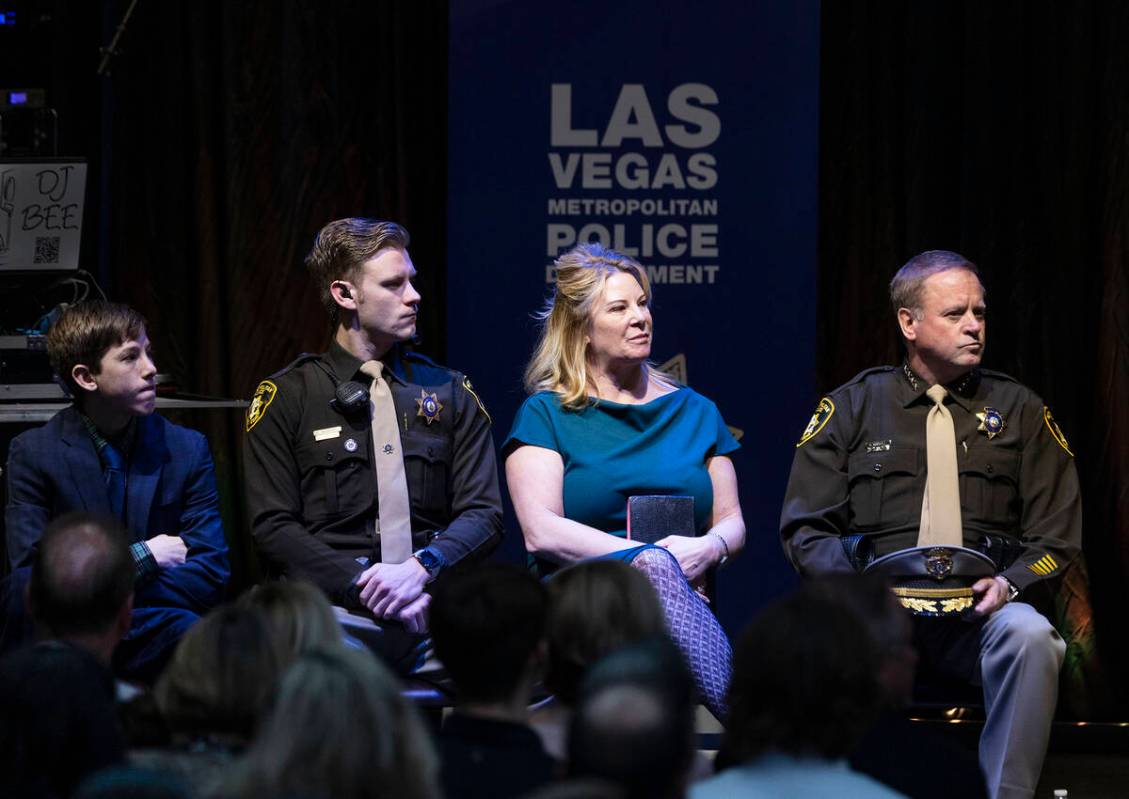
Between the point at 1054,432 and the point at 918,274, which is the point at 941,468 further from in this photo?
the point at 918,274

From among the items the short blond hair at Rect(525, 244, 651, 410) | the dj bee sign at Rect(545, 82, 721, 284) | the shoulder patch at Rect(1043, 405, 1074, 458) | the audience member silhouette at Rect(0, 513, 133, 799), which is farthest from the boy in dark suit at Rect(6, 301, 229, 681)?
the shoulder patch at Rect(1043, 405, 1074, 458)

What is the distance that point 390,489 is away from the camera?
3869 mm

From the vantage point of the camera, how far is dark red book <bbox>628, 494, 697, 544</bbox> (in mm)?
3836

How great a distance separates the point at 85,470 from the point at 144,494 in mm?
154

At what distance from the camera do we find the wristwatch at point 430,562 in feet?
12.2

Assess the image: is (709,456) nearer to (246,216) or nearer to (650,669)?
(246,216)

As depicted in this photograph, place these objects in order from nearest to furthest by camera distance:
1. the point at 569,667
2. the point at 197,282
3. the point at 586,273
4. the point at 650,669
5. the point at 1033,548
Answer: the point at 650,669, the point at 569,667, the point at 1033,548, the point at 586,273, the point at 197,282

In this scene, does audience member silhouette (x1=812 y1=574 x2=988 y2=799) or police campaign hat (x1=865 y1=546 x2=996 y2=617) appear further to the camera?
police campaign hat (x1=865 y1=546 x2=996 y2=617)

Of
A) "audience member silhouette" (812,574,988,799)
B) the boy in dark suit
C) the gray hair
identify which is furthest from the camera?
the gray hair

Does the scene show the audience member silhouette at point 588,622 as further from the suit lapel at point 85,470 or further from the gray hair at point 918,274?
the gray hair at point 918,274

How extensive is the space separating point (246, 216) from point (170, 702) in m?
3.02

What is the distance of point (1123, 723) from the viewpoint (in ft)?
15.6

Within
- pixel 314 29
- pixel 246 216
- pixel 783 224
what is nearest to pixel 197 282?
pixel 246 216

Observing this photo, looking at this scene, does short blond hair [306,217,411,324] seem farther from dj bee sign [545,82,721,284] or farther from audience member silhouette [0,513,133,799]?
audience member silhouette [0,513,133,799]
